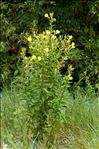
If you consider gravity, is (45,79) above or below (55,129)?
above

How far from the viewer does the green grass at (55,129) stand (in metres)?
3.94

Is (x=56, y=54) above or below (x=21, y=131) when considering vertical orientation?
above

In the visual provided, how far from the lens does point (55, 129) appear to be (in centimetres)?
416

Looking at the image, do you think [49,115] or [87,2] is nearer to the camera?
[49,115]

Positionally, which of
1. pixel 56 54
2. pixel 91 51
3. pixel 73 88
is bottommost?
pixel 73 88

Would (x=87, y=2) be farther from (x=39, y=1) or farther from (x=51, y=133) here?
(x=51, y=133)

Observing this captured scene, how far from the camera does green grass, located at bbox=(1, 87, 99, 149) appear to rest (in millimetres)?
3941

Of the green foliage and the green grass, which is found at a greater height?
the green foliage

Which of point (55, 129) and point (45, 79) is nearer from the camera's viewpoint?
point (45, 79)

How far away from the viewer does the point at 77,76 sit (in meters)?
6.34

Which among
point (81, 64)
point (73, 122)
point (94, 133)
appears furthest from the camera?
point (81, 64)

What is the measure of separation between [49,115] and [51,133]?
18cm

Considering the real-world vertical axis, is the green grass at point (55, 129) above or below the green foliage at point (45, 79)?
below

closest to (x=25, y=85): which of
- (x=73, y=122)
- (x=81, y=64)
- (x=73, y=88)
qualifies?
(x=73, y=122)
